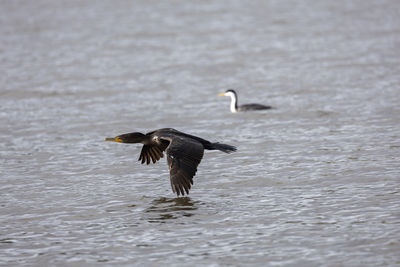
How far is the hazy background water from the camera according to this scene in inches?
316

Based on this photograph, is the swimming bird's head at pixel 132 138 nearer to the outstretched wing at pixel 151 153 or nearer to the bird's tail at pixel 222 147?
the outstretched wing at pixel 151 153

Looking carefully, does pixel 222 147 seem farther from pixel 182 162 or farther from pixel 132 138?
pixel 132 138

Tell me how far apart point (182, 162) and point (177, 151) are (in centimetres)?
23

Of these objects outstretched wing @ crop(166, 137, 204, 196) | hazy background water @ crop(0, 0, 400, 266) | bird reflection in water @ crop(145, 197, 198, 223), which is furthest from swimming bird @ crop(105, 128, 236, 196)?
hazy background water @ crop(0, 0, 400, 266)

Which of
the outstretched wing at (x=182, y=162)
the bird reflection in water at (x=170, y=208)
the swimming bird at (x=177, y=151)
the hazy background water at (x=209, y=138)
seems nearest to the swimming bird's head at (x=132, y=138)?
the swimming bird at (x=177, y=151)

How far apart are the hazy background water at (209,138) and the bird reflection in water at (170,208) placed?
0.10 feet

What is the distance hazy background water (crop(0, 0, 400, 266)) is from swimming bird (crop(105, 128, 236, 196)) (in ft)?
1.23

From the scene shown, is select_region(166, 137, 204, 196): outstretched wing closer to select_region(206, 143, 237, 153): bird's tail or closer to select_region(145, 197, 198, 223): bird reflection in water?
select_region(145, 197, 198, 223): bird reflection in water

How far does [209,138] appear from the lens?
13.6m

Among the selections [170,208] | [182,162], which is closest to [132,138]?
[182,162]

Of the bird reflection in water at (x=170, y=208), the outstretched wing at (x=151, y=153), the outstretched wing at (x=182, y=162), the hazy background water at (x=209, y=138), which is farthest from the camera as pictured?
the outstretched wing at (x=151, y=153)

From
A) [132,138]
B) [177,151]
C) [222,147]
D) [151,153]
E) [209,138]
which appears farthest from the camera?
[209,138]

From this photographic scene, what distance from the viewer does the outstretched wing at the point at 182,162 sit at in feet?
30.0

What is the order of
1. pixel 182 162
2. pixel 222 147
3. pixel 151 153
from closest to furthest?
pixel 182 162
pixel 222 147
pixel 151 153
